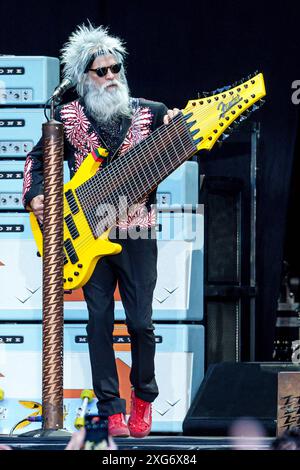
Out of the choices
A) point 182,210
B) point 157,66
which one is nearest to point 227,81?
point 157,66

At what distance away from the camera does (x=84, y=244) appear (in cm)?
483

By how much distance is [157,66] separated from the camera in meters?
6.55

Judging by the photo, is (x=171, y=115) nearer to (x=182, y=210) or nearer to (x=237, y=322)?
(x=182, y=210)

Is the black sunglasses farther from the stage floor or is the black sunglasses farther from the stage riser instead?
the stage floor

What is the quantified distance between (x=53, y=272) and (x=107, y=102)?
753 millimetres

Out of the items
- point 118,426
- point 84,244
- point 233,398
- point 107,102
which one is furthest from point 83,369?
point 107,102

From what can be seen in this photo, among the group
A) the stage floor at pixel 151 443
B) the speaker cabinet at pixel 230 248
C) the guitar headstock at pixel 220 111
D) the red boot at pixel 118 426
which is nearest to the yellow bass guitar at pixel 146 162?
the guitar headstock at pixel 220 111

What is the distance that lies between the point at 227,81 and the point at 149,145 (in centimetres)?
177

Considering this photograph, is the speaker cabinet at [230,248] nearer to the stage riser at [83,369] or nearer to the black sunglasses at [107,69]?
the stage riser at [83,369]

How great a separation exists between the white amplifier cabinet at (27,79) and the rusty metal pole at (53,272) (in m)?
1.11

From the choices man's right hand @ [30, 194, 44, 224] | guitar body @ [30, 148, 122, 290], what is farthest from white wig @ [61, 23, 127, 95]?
man's right hand @ [30, 194, 44, 224]

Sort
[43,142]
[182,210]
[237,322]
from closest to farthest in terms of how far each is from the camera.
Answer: [43,142] → [182,210] → [237,322]

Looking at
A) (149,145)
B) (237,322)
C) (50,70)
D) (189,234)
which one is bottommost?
(237,322)

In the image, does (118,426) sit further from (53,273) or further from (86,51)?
(86,51)
